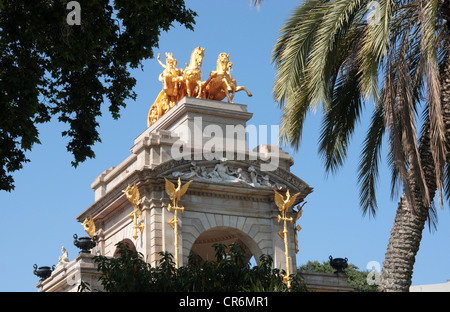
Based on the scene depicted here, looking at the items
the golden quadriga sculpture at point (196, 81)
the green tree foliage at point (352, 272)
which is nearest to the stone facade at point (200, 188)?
the golden quadriga sculpture at point (196, 81)

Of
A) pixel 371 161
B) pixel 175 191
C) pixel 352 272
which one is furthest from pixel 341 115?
pixel 352 272

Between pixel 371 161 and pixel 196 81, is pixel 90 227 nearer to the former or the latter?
pixel 196 81

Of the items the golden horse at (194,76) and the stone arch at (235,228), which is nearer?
the stone arch at (235,228)

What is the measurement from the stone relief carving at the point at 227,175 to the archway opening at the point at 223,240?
2111mm

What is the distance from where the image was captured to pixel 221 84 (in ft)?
137

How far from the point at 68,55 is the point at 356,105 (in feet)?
28.4

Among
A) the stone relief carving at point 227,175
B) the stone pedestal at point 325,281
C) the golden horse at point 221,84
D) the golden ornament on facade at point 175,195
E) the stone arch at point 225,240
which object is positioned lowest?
the stone pedestal at point 325,281

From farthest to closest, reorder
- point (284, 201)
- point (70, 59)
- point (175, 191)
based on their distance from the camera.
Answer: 1. point (284, 201)
2. point (175, 191)
3. point (70, 59)

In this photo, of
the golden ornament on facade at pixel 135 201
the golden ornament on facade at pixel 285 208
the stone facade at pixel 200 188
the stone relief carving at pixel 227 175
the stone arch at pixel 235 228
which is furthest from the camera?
the golden ornament on facade at pixel 285 208

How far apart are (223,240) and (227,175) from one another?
3.79m

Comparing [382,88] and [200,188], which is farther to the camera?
[200,188]

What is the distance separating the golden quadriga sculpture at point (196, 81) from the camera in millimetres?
41688

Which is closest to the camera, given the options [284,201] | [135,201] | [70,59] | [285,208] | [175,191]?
[70,59]

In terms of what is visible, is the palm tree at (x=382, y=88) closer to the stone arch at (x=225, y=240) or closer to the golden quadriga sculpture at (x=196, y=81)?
the stone arch at (x=225, y=240)
